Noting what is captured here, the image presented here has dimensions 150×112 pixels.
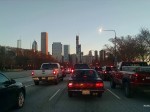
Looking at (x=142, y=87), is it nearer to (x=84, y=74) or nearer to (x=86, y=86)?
→ (x=86, y=86)

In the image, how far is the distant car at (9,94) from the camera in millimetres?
9523

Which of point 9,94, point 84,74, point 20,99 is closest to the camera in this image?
point 9,94

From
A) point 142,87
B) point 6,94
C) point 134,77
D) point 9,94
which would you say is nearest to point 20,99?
point 9,94

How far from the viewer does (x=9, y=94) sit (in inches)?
400

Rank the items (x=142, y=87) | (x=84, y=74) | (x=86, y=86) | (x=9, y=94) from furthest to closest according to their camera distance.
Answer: (x=84, y=74) < (x=142, y=87) < (x=86, y=86) < (x=9, y=94)

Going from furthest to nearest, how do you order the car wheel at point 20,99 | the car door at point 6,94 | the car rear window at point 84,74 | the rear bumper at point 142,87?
the car rear window at point 84,74 < the rear bumper at point 142,87 < the car wheel at point 20,99 < the car door at point 6,94

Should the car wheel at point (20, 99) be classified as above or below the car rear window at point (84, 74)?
below

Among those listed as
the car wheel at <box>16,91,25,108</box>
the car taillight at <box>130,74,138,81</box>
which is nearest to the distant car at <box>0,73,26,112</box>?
the car wheel at <box>16,91,25,108</box>

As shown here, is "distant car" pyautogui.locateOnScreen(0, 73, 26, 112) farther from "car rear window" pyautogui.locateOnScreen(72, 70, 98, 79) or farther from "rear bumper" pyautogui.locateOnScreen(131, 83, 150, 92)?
"rear bumper" pyautogui.locateOnScreen(131, 83, 150, 92)

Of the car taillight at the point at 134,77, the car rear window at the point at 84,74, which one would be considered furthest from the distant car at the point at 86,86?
the car taillight at the point at 134,77

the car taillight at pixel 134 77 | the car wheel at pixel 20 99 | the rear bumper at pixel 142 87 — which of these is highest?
the car taillight at pixel 134 77

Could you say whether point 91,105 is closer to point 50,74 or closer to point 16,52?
point 50,74

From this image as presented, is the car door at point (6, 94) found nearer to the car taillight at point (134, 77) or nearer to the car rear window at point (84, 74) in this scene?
the car rear window at point (84, 74)

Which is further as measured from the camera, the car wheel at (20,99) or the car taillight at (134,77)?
the car taillight at (134,77)
